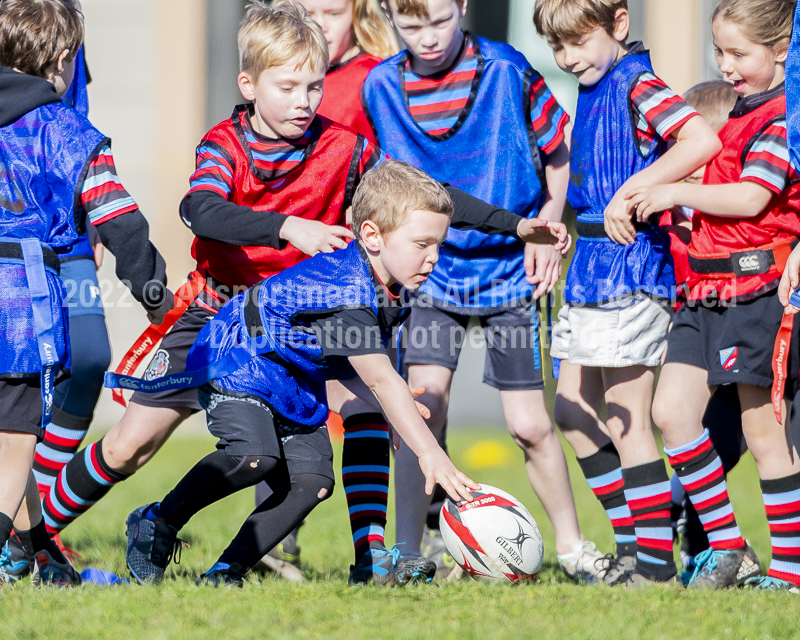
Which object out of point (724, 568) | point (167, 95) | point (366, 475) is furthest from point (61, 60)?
point (167, 95)

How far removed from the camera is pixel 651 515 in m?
3.82

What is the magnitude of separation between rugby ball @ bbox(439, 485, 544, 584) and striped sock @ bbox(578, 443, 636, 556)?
0.70 meters

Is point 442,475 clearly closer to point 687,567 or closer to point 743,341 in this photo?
point 743,341

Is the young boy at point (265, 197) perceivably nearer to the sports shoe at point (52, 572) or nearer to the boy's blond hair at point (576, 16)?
the sports shoe at point (52, 572)

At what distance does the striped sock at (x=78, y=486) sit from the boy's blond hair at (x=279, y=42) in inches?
60.2

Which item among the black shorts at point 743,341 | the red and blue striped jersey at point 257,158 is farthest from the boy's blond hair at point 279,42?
the black shorts at point 743,341

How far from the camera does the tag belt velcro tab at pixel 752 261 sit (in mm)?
3594

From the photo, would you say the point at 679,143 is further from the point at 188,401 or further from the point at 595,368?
the point at 188,401

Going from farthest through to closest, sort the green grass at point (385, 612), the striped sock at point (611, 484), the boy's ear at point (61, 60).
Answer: the striped sock at point (611, 484) < the boy's ear at point (61, 60) < the green grass at point (385, 612)

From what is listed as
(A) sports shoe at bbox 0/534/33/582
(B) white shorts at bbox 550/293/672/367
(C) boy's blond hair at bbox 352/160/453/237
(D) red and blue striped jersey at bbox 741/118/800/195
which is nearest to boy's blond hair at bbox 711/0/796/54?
(D) red and blue striped jersey at bbox 741/118/800/195

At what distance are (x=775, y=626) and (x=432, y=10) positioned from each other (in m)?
2.46

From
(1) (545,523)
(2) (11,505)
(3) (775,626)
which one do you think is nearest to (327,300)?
(2) (11,505)

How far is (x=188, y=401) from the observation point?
3.75m

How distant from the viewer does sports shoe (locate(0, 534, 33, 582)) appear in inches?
140
